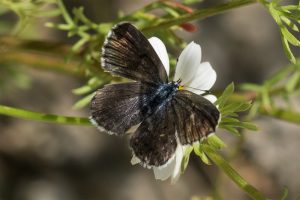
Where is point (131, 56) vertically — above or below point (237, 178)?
above

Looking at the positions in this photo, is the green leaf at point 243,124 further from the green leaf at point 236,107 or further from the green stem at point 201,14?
the green stem at point 201,14

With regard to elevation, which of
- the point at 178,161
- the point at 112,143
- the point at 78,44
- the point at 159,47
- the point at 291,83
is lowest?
the point at 112,143

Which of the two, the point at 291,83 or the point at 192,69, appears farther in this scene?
the point at 291,83

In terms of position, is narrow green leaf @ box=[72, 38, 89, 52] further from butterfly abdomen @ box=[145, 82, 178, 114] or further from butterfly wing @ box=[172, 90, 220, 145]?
butterfly wing @ box=[172, 90, 220, 145]

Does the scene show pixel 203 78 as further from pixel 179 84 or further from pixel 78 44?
pixel 78 44

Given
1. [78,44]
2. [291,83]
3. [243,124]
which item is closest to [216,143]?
[243,124]

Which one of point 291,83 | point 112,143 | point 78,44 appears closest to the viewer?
point 78,44

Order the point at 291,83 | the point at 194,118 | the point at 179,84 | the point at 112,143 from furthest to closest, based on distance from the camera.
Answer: the point at 112,143
the point at 291,83
the point at 179,84
the point at 194,118
